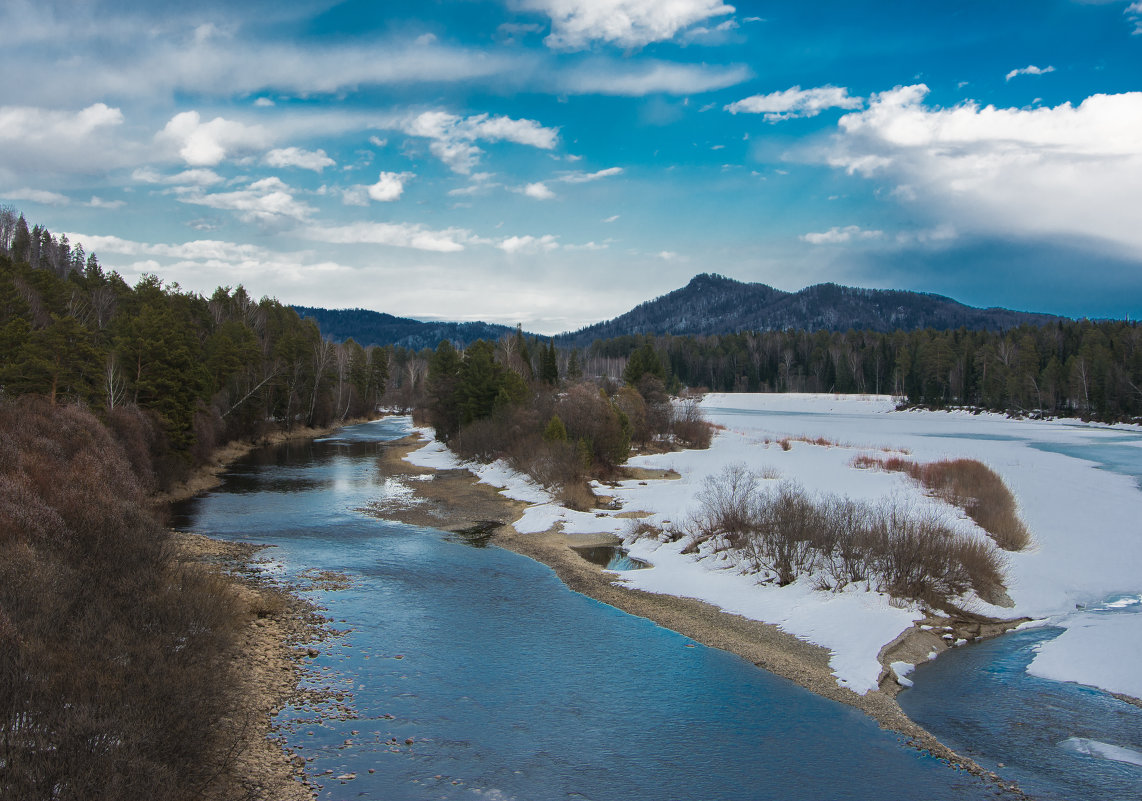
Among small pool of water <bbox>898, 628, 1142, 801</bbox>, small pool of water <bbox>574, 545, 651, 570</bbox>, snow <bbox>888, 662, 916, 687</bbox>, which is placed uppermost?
small pool of water <bbox>898, 628, 1142, 801</bbox>

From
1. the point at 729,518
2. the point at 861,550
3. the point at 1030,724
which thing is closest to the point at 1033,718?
the point at 1030,724

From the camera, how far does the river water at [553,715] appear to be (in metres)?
10.2

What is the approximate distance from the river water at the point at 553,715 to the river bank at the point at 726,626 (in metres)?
0.44

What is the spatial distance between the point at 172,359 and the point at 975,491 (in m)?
43.0

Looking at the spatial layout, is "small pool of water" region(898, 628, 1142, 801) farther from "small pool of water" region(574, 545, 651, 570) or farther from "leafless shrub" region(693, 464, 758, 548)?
"small pool of water" region(574, 545, 651, 570)

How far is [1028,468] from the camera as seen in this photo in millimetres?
40969

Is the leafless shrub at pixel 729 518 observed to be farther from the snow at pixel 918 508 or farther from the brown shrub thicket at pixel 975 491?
the brown shrub thicket at pixel 975 491

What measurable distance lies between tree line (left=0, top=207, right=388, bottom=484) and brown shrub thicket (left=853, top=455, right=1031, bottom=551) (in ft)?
122

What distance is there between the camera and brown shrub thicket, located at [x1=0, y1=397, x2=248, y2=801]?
8.06 m

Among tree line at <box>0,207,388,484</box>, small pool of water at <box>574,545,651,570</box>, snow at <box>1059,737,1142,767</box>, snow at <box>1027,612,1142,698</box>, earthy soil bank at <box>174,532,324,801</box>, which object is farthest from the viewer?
tree line at <box>0,207,388,484</box>

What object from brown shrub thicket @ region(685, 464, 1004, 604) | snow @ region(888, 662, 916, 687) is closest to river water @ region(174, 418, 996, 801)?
snow @ region(888, 662, 916, 687)

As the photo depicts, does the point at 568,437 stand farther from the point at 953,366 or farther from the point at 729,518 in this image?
the point at 953,366

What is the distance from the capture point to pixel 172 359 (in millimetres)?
42031

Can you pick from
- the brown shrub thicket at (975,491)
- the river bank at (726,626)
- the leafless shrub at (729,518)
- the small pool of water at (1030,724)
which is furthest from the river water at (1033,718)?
the leafless shrub at (729,518)
